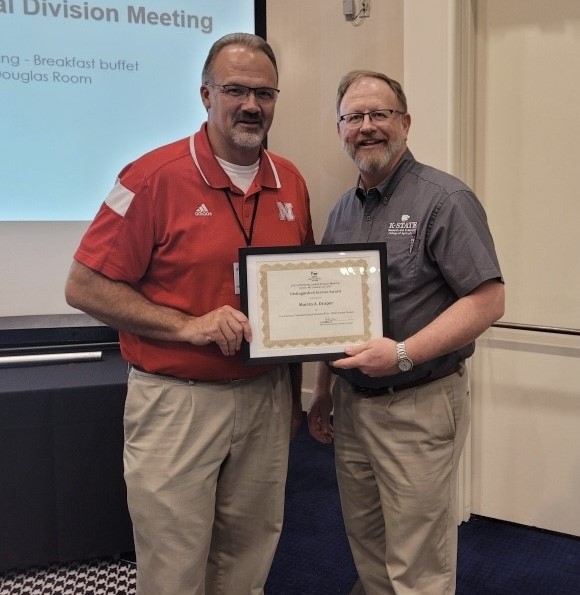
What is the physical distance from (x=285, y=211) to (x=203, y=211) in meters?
0.23

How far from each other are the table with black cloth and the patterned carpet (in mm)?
69

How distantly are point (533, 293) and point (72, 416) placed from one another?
5.72 feet

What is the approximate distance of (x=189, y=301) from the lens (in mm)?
1450

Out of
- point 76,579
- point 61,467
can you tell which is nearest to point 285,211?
point 61,467

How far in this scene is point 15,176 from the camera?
2373 mm

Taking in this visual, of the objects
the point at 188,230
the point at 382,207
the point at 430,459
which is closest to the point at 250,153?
the point at 188,230

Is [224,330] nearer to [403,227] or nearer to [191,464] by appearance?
[191,464]

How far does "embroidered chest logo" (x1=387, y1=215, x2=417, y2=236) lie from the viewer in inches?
58.5

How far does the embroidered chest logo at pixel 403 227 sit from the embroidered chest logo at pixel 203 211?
448 millimetres

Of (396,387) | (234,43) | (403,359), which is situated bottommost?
(396,387)

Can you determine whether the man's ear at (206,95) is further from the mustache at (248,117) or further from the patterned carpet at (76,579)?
the patterned carpet at (76,579)

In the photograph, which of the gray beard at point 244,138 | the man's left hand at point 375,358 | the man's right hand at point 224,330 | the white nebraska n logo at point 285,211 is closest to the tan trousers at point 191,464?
the man's right hand at point 224,330

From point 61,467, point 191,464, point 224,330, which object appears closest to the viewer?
point 224,330

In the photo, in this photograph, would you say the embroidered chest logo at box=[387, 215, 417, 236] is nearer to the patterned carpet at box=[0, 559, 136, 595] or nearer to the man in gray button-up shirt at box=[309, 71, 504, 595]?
the man in gray button-up shirt at box=[309, 71, 504, 595]
